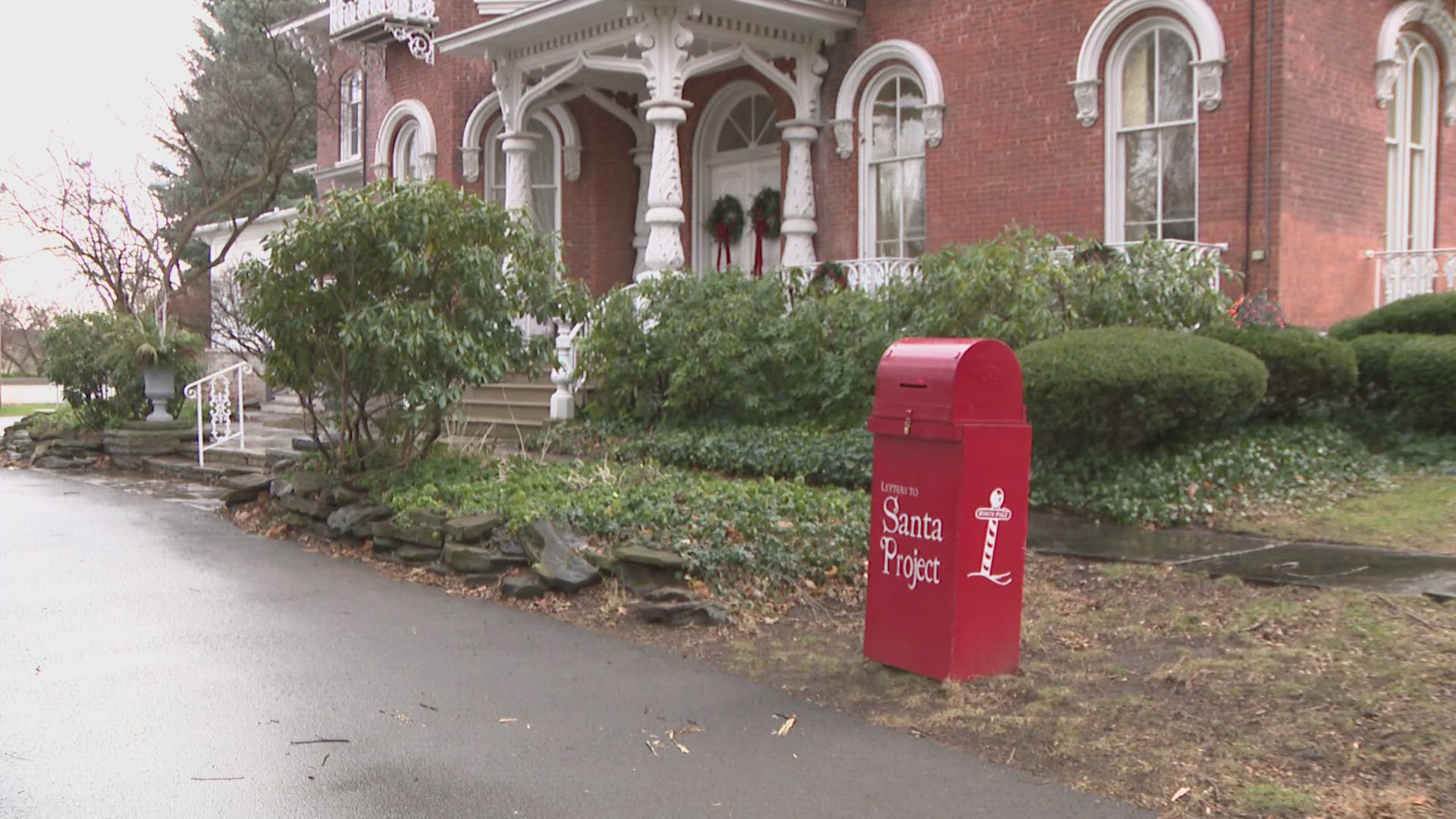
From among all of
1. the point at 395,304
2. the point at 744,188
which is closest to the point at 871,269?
the point at 744,188

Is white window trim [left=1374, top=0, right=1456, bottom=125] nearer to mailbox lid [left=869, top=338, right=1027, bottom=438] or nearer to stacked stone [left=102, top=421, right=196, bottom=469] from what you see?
mailbox lid [left=869, top=338, right=1027, bottom=438]

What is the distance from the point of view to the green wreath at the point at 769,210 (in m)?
17.5

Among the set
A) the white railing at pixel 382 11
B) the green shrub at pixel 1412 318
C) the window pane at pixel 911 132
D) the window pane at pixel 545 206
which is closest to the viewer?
the green shrub at pixel 1412 318

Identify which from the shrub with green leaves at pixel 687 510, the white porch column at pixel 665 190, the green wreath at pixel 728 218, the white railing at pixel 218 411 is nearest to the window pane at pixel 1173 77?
the white porch column at pixel 665 190

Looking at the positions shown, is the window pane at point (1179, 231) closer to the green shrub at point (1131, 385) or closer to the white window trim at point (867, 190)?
the white window trim at point (867, 190)

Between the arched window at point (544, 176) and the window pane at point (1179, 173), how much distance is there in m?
9.61

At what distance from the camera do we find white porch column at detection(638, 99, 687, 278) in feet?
48.0

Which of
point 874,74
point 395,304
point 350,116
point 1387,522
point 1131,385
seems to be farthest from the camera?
point 350,116

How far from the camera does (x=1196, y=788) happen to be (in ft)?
14.2

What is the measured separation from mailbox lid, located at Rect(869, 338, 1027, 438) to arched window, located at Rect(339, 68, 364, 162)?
21112 mm

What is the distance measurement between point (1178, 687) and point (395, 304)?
6232 millimetres

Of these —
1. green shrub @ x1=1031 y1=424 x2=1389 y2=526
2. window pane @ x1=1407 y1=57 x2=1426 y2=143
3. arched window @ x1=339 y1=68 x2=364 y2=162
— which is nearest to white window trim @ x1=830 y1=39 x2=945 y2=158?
window pane @ x1=1407 y1=57 x2=1426 y2=143

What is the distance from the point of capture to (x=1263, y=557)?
7715 mm

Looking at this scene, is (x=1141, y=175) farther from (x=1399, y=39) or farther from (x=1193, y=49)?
(x=1399, y=39)
